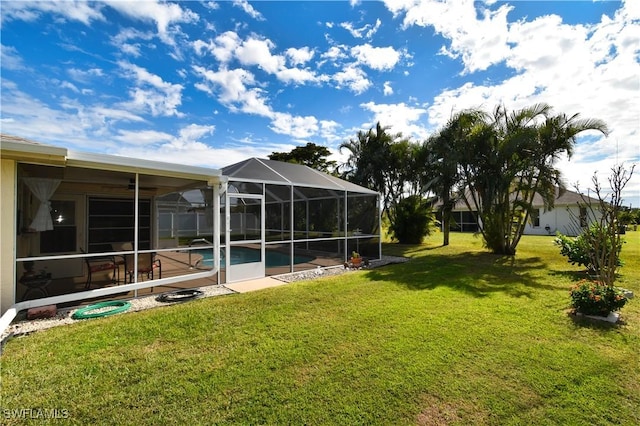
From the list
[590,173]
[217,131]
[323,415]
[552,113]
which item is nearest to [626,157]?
[590,173]

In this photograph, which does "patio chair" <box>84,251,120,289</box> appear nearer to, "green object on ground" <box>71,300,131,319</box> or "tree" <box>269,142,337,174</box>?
"green object on ground" <box>71,300,131,319</box>

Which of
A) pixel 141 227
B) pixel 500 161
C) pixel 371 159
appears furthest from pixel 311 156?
pixel 141 227

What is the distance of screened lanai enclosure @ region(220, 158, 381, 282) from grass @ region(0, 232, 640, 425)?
228cm

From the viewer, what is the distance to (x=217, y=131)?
1559cm

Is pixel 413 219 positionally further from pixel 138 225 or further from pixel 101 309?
pixel 101 309

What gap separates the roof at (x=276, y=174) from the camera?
8277 mm

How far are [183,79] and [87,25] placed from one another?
14.7ft

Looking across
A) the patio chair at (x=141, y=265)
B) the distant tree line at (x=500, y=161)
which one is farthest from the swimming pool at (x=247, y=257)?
the distant tree line at (x=500, y=161)

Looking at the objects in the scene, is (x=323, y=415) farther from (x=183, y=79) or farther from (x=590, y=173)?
(x=183, y=79)

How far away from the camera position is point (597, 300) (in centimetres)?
495

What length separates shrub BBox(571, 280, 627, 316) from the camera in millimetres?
4938

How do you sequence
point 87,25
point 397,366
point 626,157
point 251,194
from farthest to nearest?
point 251,194, point 87,25, point 626,157, point 397,366

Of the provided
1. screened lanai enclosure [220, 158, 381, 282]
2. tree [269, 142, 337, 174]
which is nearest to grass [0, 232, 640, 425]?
screened lanai enclosure [220, 158, 381, 282]

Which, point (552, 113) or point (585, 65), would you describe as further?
point (552, 113)
